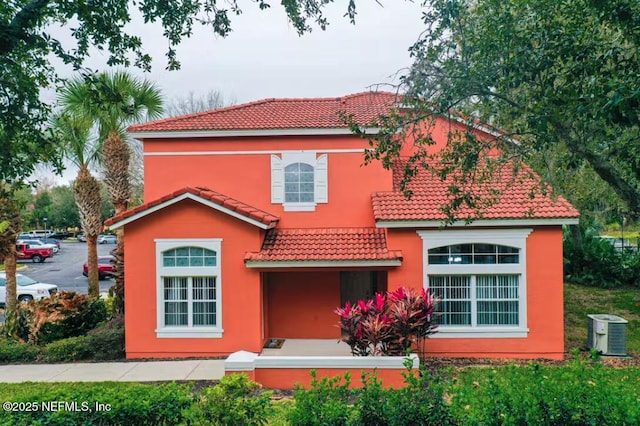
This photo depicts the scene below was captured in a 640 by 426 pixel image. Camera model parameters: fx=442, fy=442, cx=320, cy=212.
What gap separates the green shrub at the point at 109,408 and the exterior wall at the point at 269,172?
7.64m

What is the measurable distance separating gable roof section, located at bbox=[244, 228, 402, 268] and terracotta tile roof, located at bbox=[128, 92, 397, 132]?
3.07 metres

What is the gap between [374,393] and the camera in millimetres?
5449

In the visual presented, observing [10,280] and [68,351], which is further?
[10,280]

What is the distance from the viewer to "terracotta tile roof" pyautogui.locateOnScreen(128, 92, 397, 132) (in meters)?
12.9

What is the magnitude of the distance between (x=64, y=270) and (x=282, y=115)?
1137 inches

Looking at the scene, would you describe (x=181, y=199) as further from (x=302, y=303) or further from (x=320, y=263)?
(x=302, y=303)

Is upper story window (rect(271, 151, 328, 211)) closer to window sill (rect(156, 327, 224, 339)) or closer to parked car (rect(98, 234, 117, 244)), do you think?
window sill (rect(156, 327, 224, 339))

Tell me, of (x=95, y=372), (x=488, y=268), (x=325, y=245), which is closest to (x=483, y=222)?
(x=488, y=268)

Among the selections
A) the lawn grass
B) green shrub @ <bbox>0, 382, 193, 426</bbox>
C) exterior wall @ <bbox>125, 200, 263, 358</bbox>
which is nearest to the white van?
exterior wall @ <bbox>125, 200, 263, 358</bbox>

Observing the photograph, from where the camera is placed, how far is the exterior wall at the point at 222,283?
453 inches

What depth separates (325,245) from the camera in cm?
1191

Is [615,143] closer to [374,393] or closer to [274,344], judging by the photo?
[374,393]

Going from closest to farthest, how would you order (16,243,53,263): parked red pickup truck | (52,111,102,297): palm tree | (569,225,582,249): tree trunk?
(52,111,102,297): palm tree < (569,225,582,249): tree trunk < (16,243,53,263): parked red pickup truck

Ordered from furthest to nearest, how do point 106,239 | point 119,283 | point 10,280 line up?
point 106,239 → point 10,280 → point 119,283
